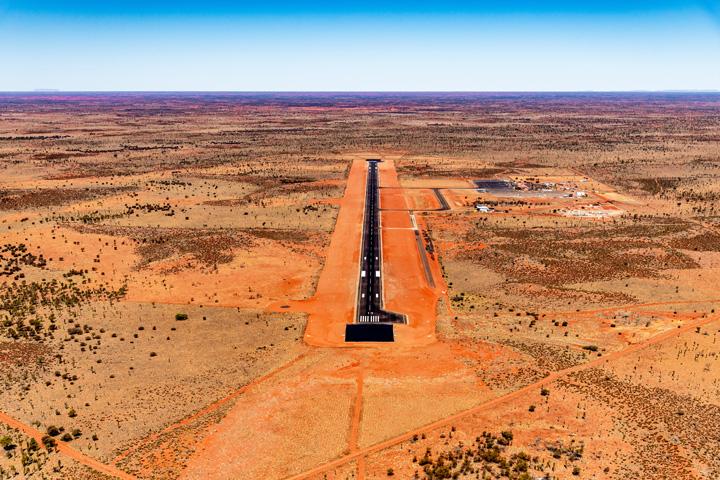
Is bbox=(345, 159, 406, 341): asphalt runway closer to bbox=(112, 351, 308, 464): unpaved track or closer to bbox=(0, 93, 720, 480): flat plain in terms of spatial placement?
bbox=(0, 93, 720, 480): flat plain

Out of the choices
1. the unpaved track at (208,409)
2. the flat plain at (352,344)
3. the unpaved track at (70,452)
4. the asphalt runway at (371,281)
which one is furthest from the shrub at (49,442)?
the asphalt runway at (371,281)

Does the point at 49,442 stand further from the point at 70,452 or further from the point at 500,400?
the point at 500,400

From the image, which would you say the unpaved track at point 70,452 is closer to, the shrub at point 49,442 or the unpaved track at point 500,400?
the shrub at point 49,442

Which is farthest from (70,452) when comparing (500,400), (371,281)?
(371,281)

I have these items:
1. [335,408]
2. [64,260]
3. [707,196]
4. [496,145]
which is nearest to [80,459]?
[335,408]

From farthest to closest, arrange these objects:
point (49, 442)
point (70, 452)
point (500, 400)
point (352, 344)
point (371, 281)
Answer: point (371, 281) < point (352, 344) < point (500, 400) < point (49, 442) < point (70, 452)

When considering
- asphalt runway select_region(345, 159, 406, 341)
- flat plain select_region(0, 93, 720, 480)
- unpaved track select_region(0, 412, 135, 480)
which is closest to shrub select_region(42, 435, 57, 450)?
flat plain select_region(0, 93, 720, 480)
